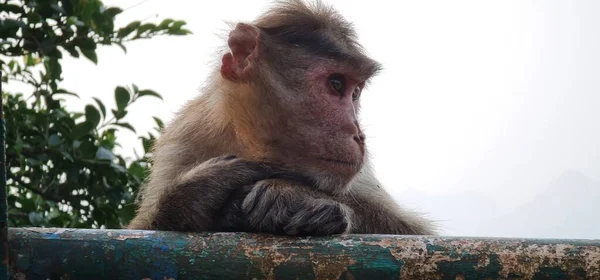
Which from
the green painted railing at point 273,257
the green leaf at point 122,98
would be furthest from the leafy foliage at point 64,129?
the green painted railing at point 273,257

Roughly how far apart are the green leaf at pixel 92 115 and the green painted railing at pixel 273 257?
7.82 feet

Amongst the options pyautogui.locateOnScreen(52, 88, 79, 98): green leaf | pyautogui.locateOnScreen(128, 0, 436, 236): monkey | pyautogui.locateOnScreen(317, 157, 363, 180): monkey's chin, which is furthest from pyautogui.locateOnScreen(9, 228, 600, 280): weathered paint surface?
pyautogui.locateOnScreen(52, 88, 79, 98): green leaf

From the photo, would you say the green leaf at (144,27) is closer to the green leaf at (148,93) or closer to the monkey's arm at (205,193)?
the green leaf at (148,93)

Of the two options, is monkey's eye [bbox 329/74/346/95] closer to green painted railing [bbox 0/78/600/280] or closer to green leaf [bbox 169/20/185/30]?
green painted railing [bbox 0/78/600/280]

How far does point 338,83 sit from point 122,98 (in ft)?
5.25

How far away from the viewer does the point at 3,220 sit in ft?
4.98

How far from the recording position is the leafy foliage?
3.79 m

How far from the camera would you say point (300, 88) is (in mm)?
2912

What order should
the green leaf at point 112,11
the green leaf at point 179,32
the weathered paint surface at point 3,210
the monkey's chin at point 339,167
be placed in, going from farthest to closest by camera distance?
the green leaf at point 179,32
the green leaf at point 112,11
the monkey's chin at point 339,167
the weathered paint surface at point 3,210

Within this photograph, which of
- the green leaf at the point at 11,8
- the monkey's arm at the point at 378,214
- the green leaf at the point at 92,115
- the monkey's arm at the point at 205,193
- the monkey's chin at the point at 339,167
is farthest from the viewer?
the green leaf at the point at 92,115

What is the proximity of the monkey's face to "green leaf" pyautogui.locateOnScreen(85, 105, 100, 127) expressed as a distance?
113 cm

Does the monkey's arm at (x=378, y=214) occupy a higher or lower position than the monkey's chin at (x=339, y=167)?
lower

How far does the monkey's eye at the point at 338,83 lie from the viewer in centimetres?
288

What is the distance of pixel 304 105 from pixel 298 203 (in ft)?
2.40
